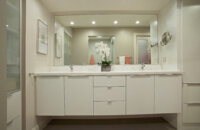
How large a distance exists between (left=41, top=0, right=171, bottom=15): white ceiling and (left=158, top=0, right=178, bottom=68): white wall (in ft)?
0.46

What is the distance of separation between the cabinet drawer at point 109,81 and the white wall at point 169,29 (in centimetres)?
97

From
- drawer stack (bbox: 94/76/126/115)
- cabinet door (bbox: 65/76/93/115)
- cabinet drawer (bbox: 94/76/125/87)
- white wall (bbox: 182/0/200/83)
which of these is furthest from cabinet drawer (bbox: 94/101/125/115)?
white wall (bbox: 182/0/200/83)

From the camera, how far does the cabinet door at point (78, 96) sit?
67.3 inches

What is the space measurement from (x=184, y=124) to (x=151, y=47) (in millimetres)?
1452

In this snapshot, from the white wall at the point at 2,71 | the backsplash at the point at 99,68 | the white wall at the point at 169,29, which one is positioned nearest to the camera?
the white wall at the point at 2,71

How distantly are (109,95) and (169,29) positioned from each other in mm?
1588

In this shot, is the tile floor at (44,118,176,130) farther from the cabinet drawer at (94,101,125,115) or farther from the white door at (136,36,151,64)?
the white door at (136,36,151,64)

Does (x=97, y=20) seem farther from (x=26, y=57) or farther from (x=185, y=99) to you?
(x=185, y=99)

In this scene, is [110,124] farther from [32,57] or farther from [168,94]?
[32,57]

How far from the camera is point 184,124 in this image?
178 centimetres

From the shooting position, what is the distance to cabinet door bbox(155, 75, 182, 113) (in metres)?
1.75

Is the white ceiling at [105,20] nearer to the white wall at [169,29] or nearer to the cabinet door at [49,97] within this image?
the white wall at [169,29]

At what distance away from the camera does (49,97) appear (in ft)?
5.60

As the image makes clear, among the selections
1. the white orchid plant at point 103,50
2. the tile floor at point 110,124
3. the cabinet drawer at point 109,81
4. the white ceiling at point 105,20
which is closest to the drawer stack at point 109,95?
the cabinet drawer at point 109,81
